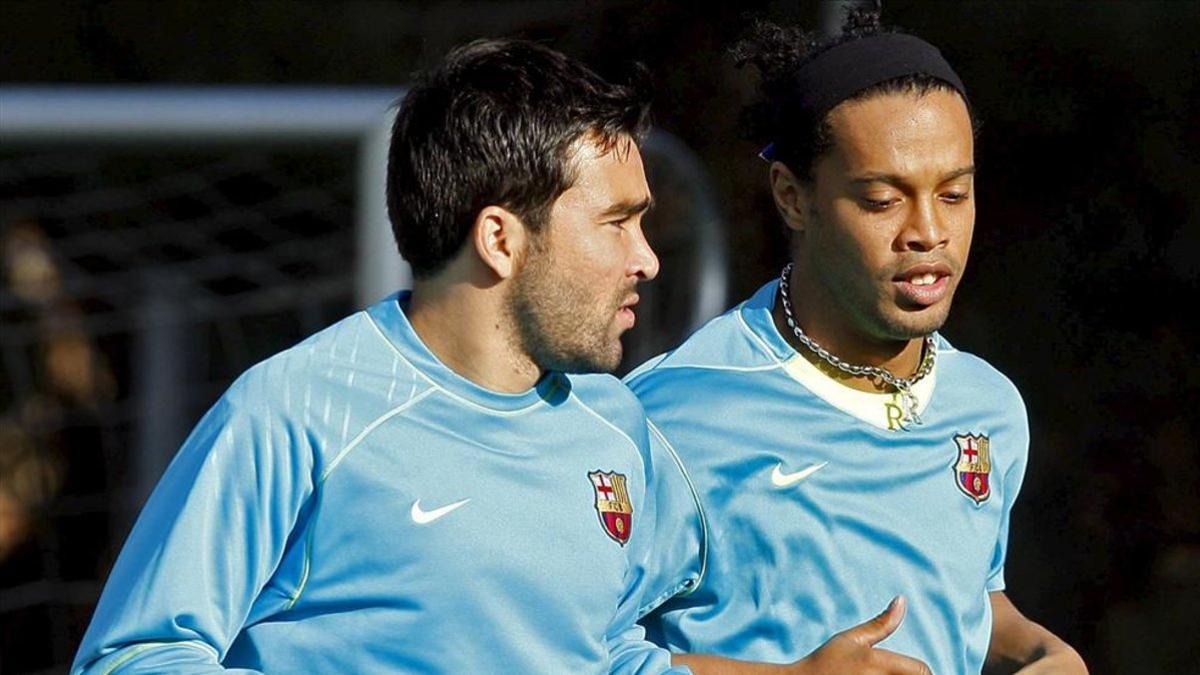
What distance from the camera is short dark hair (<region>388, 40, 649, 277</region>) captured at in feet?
9.52

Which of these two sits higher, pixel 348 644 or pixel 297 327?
pixel 348 644

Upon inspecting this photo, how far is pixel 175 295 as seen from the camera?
5492 mm

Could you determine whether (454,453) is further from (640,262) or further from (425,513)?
(640,262)

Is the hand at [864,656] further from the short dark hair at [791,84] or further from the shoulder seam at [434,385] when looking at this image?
the short dark hair at [791,84]

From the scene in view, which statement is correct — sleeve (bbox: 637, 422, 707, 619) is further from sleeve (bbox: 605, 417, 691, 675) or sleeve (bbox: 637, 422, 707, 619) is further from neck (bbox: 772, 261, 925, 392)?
neck (bbox: 772, 261, 925, 392)

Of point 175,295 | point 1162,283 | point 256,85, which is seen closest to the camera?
point 175,295

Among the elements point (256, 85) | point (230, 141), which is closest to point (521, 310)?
point (230, 141)

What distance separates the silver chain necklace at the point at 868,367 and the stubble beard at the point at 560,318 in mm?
482

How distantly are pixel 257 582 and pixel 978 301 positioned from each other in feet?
12.7

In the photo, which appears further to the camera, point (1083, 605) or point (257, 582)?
point (1083, 605)

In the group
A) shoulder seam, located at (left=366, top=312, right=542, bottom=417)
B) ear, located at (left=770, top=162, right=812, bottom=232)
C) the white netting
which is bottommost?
the white netting

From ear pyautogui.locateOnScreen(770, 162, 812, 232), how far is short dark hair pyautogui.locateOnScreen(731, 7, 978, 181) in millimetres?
15

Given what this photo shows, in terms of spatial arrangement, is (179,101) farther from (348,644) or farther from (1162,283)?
(1162,283)

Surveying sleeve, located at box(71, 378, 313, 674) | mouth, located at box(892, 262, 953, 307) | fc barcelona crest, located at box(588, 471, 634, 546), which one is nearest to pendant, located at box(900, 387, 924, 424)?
mouth, located at box(892, 262, 953, 307)
